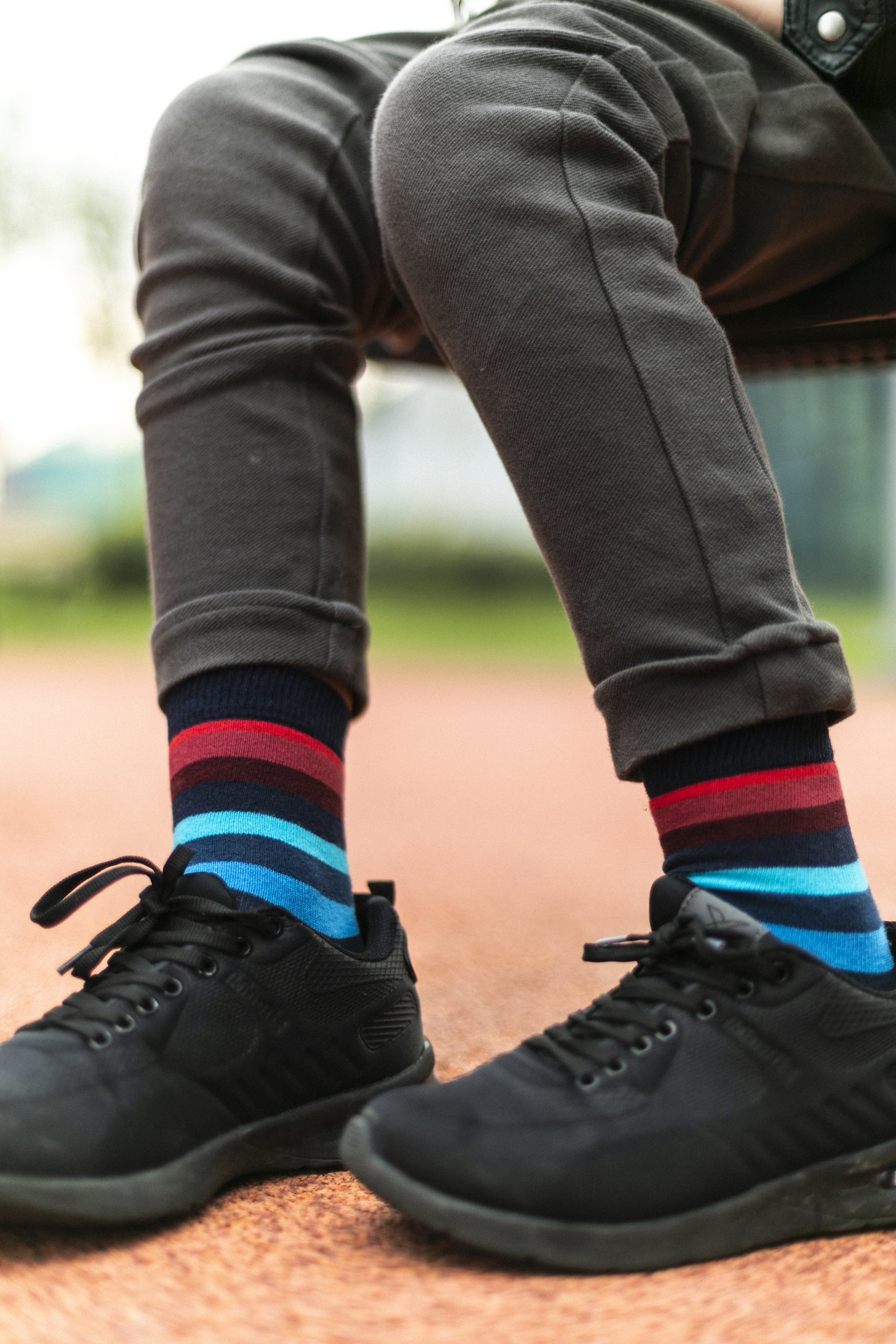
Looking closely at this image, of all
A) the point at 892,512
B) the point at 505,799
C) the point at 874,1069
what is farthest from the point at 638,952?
the point at 892,512

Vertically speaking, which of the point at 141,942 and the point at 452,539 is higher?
the point at 141,942

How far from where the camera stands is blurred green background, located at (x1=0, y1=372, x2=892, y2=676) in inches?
290

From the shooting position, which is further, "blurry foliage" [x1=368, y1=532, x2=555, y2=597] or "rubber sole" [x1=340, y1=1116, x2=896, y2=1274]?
"blurry foliage" [x1=368, y1=532, x2=555, y2=597]

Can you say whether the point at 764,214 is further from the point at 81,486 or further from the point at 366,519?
the point at 81,486

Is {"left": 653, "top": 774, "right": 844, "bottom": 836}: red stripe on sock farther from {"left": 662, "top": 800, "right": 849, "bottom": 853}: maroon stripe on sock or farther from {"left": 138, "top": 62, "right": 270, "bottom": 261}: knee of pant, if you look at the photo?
{"left": 138, "top": 62, "right": 270, "bottom": 261}: knee of pant

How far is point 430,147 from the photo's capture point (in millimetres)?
508

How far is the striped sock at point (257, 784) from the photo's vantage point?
0.55m

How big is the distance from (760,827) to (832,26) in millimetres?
404

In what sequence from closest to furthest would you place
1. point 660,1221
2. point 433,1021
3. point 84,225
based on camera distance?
point 660,1221
point 433,1021
point 84,225

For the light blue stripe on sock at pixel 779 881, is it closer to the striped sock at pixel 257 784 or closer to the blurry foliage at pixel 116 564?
the striped sock at pixel 257 784

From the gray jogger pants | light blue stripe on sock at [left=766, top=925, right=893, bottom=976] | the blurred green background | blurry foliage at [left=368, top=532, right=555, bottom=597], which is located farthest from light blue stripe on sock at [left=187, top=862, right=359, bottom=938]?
blurry foliage at [left=368, top=532, right=555, bottom=597]

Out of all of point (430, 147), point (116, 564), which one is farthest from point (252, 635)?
point (116, 564)

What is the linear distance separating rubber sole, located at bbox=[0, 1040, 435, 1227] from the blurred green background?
15.4 feet

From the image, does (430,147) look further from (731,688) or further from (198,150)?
(731,688)
